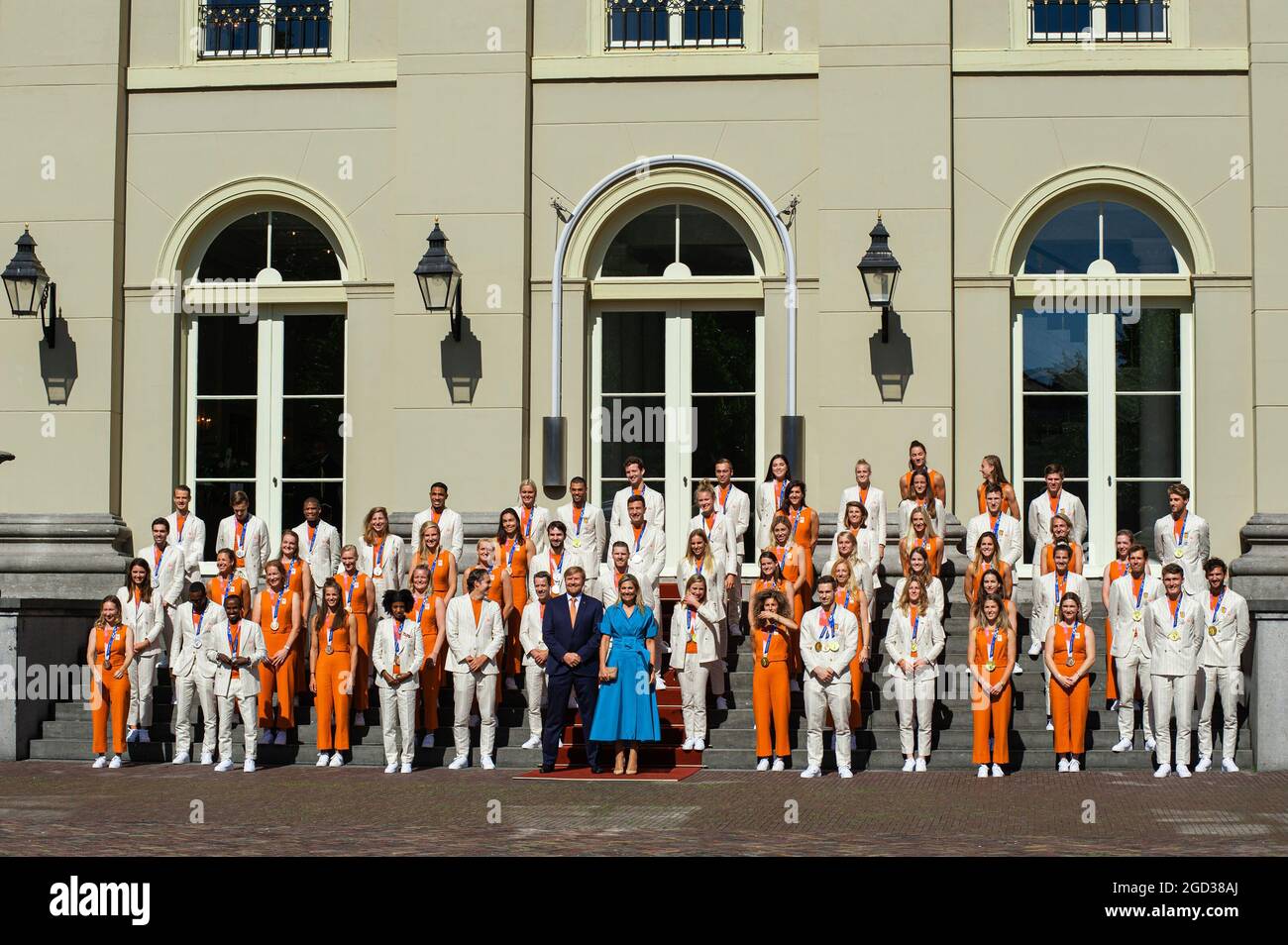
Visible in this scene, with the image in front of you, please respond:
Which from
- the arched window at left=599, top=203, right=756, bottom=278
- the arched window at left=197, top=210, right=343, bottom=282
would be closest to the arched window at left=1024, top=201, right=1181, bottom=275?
the arched window at left=599, top=203, right=756, bottom=278

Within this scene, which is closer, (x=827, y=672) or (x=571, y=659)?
(x=827, y=672)

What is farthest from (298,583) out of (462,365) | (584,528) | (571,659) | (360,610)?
(462,365)

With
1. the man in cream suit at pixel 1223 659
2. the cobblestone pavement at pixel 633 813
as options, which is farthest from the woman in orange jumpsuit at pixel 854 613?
the man in cream suit at pixel 1223 659

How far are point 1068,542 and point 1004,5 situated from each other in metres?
6.50

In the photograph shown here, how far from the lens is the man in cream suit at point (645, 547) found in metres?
17.4

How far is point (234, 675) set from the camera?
1638 cm

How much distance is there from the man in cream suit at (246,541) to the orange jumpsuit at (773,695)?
5.31m

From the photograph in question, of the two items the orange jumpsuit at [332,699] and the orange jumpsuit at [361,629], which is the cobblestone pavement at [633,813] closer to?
the orange jumpsuit at [332,699]

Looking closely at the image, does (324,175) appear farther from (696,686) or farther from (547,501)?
(696,686)

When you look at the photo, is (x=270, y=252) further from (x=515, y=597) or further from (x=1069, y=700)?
(x=1069, y=700)

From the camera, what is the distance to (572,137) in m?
20.2

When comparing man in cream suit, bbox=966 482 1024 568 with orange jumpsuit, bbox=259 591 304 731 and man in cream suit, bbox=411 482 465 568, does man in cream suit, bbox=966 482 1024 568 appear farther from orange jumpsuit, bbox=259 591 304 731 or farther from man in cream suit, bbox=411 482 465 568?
orange jumpsuit, bbox=259 591 304 731

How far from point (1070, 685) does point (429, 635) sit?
227 inches
